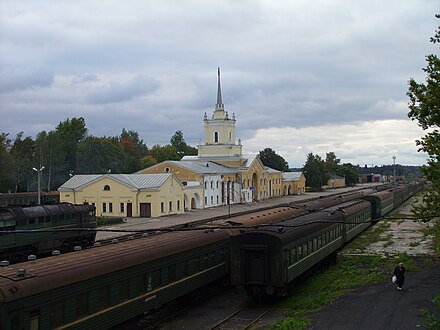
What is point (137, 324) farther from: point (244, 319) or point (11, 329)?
point (11, 329)

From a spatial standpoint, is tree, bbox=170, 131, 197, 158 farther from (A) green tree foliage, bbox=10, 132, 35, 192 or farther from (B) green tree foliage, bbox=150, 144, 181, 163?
(A) green tree foliage, bbox=10, 132, 35, 192

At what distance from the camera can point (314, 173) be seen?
414 feet

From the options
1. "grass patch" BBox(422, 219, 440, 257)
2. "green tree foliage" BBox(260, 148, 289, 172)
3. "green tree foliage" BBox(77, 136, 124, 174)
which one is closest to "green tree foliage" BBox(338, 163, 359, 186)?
"green tree foliage" BBox(260, 148, 289, 172)

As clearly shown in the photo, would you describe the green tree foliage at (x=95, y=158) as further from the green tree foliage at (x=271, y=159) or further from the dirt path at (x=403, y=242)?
the dirt path at (x=403, y=242)

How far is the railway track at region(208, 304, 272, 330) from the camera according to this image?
17.3 meters

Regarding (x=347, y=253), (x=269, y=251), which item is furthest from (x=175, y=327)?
(x=347, y=253)

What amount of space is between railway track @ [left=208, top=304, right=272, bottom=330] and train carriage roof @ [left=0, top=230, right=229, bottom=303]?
8.84ft

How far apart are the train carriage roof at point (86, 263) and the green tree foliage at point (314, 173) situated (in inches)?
4276

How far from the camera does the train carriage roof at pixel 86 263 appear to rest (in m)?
11.5

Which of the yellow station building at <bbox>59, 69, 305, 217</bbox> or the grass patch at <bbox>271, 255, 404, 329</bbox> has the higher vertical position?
the yellow station building at <bbox>59, 69, 305, 217</bbox>

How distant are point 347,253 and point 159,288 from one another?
17337mm

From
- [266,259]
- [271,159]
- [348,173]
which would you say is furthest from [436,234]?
[348,173]

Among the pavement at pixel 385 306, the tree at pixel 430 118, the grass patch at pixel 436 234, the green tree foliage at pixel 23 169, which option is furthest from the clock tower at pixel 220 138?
the tree at pixel 430 118

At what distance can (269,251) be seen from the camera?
1889cm
